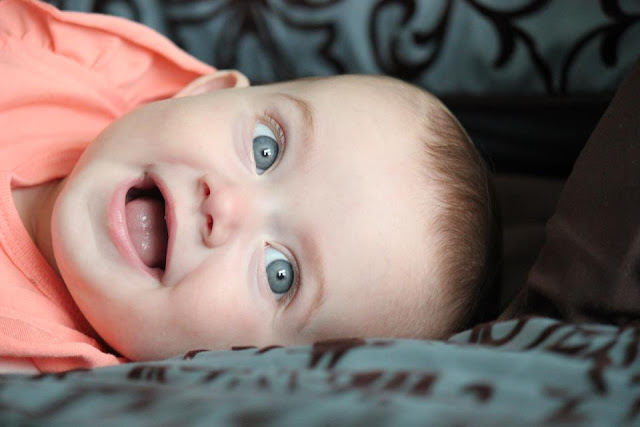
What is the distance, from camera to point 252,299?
88cm

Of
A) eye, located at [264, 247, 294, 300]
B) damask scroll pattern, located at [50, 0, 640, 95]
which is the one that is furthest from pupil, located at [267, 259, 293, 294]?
damask scroll pattern, located at [50, 0, 640, 95]

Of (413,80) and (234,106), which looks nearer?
(234,106)

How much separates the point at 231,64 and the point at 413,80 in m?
0.37

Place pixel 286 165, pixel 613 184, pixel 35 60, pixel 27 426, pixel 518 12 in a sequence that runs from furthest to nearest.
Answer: pixel 518 12
pixel 35 60
pixel 286 165
pixel 613 184
pixel 27 426

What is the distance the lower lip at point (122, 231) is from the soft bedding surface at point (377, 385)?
23cm

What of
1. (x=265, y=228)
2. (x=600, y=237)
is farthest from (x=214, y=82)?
(x=600, y=237)

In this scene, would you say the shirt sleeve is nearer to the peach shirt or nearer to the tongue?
the peach shirt

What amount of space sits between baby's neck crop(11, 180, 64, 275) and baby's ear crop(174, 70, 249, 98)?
274 mm

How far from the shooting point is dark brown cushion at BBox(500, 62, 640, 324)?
2.49 ft

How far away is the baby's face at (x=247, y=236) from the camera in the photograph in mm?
857

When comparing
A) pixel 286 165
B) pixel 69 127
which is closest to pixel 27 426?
pixel 286 165

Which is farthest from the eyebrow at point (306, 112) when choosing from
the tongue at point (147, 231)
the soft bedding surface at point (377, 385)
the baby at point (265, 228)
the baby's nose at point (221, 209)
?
the soft bedding surface at point (377, 385)

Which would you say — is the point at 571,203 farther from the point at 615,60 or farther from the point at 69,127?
the point at 69,127

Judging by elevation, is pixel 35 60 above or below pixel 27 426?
above
